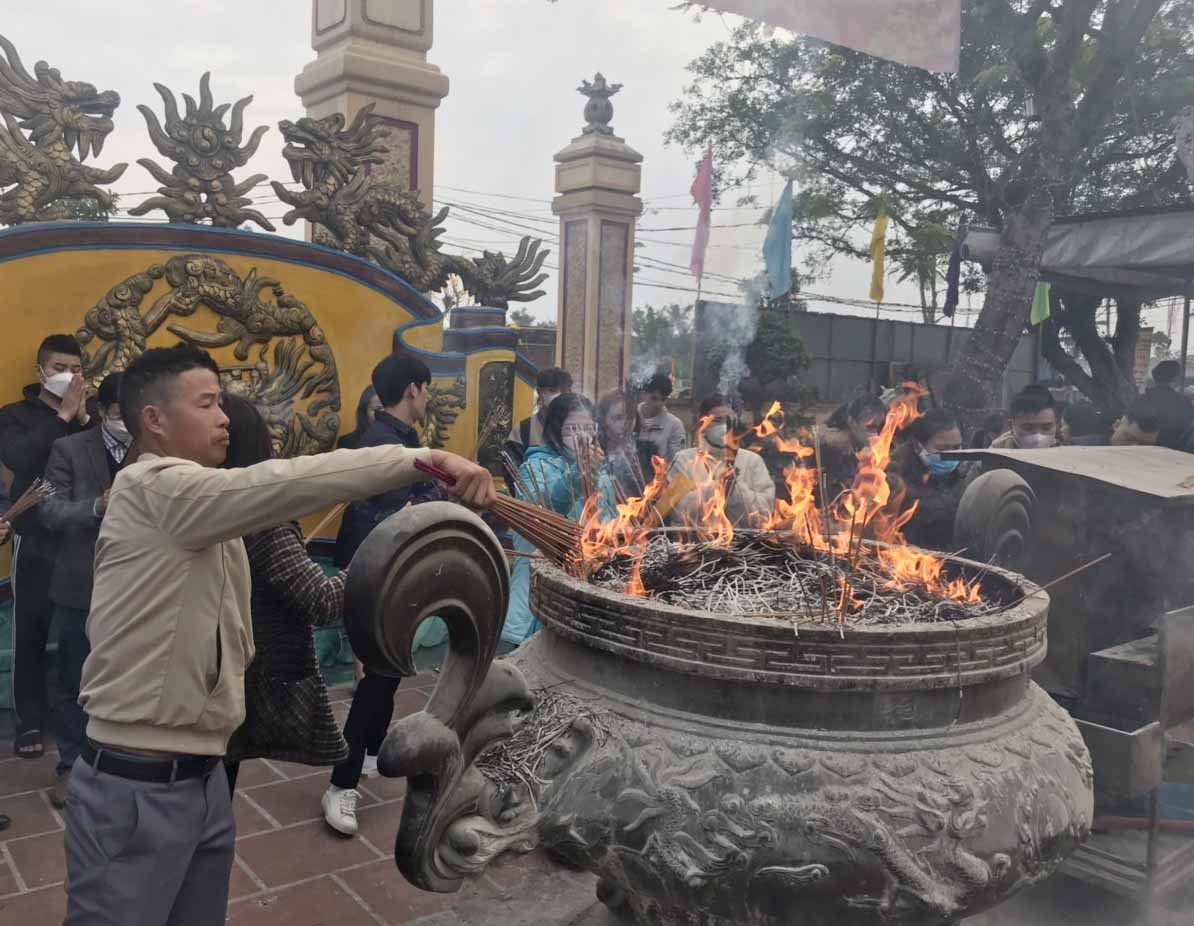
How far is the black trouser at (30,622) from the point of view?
163 inches

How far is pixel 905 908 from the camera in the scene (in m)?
1.92

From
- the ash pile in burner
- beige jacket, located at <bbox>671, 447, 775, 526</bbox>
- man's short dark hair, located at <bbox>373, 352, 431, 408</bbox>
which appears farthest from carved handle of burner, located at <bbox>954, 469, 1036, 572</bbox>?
man's short dark hair, located at <bbox>373, 352, 431, 408</bbox>

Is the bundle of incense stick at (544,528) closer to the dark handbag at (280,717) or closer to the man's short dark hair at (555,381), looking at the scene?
the dark handbag at (280,717)

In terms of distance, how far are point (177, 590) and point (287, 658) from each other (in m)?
0.75

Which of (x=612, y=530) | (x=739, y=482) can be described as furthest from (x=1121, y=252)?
(x=612, y=530)

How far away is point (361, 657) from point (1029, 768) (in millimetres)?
1423

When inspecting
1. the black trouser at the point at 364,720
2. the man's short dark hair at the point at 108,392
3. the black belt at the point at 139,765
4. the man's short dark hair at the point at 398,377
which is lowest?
the black trouser at the point at 364,720

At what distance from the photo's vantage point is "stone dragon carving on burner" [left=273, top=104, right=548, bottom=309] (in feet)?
18.0

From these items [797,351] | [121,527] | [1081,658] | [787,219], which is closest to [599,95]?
[787,219]

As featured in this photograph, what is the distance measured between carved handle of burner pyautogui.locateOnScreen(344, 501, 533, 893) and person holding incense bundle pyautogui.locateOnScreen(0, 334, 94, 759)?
274 centimetres

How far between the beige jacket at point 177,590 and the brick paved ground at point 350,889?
134 centimetres

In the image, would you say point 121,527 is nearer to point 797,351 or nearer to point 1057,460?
point 1057,460

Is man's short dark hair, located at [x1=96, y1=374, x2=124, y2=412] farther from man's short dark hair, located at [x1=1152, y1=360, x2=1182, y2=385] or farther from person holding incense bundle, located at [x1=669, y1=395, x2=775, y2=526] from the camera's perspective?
man's short dark hair, located at [x1=1152, y1=360, x2=1182, y2=385]

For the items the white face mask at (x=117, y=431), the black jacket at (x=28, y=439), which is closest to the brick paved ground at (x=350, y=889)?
the black jacket at (x=28, y=439)
